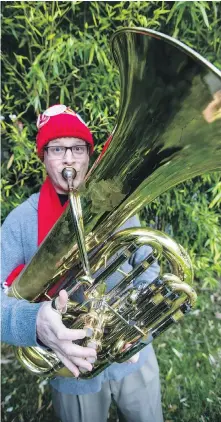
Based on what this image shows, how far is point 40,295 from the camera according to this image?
3.85 ft

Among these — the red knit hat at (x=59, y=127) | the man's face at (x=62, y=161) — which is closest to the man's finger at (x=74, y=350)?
the man's face at (x=62, y=161)

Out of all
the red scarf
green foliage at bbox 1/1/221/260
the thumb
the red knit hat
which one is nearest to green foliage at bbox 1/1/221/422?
green foliage at bbox 1/1/221/260

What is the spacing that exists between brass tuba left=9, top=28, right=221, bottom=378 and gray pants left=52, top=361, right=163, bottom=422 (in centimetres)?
18

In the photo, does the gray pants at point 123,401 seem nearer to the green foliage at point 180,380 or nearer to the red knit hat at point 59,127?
the green foliage at point 180,380

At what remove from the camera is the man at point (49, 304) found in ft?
3.67

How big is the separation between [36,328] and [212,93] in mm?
691

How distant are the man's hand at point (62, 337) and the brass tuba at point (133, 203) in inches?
2.8

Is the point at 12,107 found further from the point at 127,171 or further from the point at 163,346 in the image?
the point at 163,346

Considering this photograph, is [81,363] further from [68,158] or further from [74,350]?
[68,158]

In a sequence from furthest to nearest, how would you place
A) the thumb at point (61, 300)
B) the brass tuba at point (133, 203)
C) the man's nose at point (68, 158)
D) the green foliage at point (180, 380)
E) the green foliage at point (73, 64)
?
the green foliage at point (180, 380) < the green foliage at point (73, 64) < the man's nose at point (68, 158) < the thumb at point (61, 300) < the brass tuba at point (133, 203)

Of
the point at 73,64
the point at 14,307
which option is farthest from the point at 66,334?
the point at 73,64

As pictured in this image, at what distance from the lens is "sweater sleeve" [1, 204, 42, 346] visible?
111 centimetres

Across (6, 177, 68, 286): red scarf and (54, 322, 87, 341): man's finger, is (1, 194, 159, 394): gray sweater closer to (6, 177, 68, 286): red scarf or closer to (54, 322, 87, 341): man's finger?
(6, 177, 68, 286): red scarf

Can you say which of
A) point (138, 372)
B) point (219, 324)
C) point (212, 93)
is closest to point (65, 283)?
point (138, 372)
